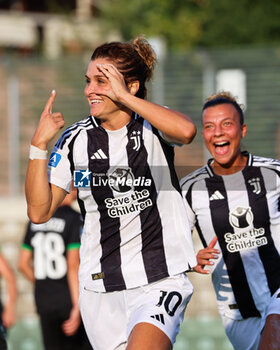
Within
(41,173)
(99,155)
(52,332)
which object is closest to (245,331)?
(99,155)

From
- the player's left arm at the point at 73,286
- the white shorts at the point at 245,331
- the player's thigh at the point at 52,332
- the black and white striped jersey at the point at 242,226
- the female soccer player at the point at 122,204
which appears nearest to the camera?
the female soccer player at the point at 122,204

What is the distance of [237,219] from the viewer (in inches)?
218

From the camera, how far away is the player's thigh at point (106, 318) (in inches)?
183

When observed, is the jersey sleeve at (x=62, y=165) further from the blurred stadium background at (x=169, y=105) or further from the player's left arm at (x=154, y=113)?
the blurred stadium background at (x=169, y=105)

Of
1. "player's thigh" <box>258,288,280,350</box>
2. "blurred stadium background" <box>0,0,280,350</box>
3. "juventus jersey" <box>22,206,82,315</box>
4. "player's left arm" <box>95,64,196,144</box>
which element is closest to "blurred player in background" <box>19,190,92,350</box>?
"juventus jersey" <box>22,206,82,315</box>

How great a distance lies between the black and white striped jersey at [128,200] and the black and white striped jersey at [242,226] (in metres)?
0.92

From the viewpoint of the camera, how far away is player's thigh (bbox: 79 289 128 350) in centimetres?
464

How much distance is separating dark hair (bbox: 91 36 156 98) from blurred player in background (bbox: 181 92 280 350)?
3.46 feet

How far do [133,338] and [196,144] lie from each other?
7.22m

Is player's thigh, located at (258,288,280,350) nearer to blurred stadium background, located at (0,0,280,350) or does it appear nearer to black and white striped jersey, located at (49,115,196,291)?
black and white striped jersey, located at (49,115,196,291)

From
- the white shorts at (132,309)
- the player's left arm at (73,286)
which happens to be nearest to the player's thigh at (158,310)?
the white shorts at (132,309)

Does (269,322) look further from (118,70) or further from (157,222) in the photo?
(118,70)

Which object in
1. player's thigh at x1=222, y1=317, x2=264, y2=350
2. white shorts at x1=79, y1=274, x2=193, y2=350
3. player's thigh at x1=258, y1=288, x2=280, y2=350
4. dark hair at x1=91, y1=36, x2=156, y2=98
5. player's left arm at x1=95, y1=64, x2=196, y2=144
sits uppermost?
dark hair at x1=91, y1=36, x2=156, y2=98

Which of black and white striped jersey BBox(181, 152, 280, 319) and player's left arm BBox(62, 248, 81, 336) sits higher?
black and white striped jersey BBox(181, 152, 280, 319)
